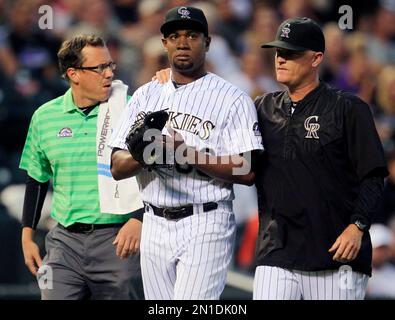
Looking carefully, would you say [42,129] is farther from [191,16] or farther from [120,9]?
[120,9]

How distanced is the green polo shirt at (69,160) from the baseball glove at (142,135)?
737 millimetres

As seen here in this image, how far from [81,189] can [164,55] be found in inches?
128

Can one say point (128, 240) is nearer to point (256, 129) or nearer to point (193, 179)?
point (193, 179)

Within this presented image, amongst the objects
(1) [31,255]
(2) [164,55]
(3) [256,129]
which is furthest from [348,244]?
(2) [164,55]

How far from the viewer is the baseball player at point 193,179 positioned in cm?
462

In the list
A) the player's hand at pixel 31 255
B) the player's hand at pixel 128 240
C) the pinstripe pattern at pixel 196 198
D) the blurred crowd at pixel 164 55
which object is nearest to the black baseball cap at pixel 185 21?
the pinstripe pattern at pixel 196 198

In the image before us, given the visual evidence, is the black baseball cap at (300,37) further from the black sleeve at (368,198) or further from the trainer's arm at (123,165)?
the trainer's arm at (123,165)

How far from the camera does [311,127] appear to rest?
4.64m

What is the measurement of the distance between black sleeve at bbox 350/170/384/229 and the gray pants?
131 centimetres

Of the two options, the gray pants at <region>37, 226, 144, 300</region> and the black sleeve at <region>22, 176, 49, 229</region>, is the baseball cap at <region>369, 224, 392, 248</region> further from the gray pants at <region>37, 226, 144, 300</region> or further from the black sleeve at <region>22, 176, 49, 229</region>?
the black sleeve at <region>22, 176, 49, 229</region>

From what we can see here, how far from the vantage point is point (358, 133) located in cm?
456
